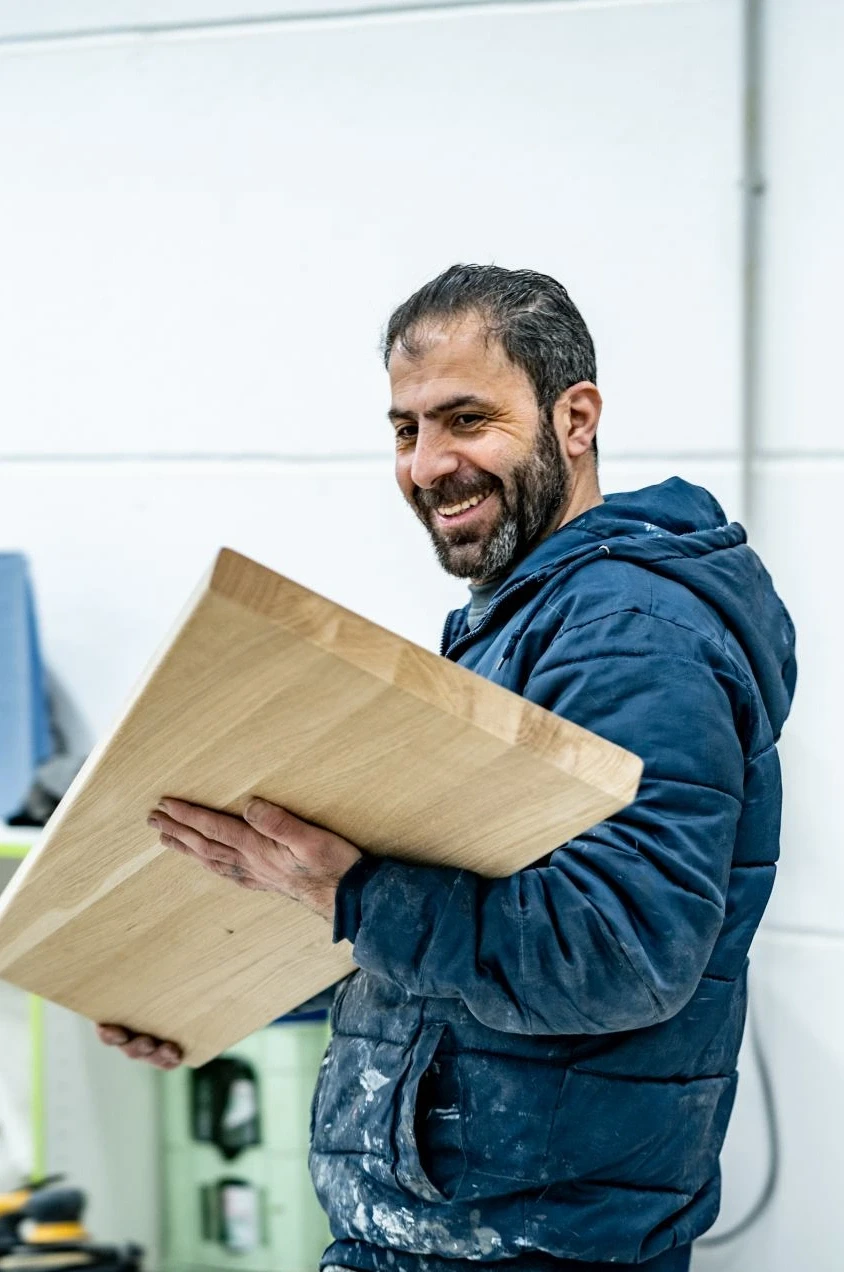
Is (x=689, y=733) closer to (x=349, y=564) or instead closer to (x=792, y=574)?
(x=792, y=574)

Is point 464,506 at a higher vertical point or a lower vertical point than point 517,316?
lower

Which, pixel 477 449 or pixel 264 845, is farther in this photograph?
pixel 477 449

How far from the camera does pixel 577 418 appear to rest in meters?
1.39

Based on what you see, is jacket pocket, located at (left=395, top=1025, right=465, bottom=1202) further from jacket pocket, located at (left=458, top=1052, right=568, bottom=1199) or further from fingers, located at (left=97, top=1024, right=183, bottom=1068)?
fingers, located at (left=97, top=1024, right=183, bottom=1068)

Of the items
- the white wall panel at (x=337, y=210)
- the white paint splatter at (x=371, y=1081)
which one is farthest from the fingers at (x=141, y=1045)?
the white wall panel at (x=337, y=210)

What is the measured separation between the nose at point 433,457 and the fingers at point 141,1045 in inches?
24.7

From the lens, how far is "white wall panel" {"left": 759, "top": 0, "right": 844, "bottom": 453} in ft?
7.16

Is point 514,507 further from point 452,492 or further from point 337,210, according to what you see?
point 337,210

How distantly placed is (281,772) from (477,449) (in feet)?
1.54

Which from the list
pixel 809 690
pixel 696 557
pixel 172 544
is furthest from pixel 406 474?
pixel 172 544

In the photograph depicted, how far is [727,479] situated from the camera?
2246 mm

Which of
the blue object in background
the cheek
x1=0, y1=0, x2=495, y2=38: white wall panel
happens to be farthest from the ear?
the blue object in background

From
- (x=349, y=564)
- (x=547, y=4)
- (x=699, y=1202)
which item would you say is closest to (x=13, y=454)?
(x=349, y=564)

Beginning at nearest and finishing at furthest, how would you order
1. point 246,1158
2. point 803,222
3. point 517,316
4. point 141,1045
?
point 517,316, point 141,1045, point 803,222, point 246,1158
